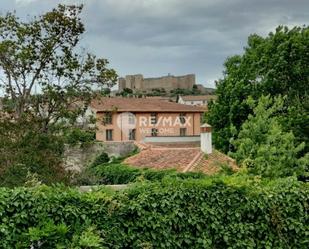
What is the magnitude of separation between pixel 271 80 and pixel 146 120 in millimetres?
18659

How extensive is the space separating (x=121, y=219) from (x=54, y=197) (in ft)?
3.11

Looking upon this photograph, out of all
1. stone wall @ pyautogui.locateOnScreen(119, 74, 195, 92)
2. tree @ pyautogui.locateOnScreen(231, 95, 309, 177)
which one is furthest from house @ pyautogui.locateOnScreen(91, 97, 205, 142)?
stone wall @ pyautogui.locateOnScreen(119, 74, 195, 92)

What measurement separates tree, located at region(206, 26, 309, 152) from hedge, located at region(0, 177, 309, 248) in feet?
68.0

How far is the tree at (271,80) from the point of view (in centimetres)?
2930

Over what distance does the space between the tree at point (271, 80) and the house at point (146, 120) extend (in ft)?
A: 42.7

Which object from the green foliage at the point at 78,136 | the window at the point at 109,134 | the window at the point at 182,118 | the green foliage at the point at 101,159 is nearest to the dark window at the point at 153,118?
the window at the point at 182,118

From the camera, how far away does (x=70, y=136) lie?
20297 millimetres

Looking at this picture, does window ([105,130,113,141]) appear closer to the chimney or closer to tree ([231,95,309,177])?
the chimney

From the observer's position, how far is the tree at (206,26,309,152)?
2930 cm

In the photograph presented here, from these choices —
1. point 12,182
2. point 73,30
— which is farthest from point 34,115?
point 12,182

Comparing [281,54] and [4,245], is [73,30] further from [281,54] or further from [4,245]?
[4,245]

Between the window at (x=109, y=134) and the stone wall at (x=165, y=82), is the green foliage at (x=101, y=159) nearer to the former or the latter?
the window at (x=109, y=134)

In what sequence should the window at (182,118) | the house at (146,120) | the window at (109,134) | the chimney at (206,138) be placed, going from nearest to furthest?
the chimney at (206,138) < the window at (109,134) < the house at (146,120) < the window at (182,118)

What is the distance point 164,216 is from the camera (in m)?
7.28
